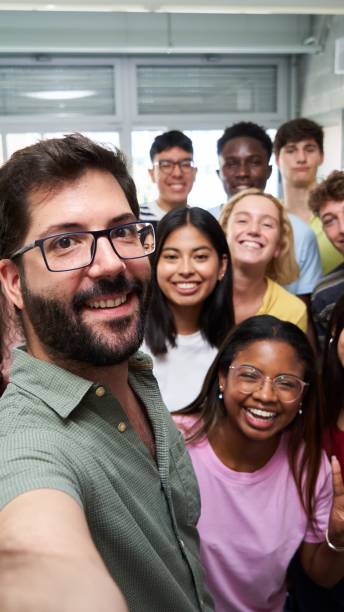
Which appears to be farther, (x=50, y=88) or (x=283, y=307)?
(x=50, y=88)

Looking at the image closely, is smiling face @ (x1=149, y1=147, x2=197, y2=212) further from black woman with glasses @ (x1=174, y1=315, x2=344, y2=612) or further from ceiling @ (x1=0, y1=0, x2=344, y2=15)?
black woman with glasses @ (x1=174, y1=315, x2=344, y2=612)

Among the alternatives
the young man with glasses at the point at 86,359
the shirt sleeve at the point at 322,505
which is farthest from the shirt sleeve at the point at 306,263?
the young man with glasses at the point at 86,359

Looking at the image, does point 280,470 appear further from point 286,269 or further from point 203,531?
point 286,269

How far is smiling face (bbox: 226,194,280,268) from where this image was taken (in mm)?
2182

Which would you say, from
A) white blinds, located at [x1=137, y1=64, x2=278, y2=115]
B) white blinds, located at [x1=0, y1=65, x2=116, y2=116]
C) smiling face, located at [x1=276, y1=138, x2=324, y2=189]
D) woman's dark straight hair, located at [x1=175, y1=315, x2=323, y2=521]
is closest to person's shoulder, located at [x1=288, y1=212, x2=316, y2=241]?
smiling face, located at [x1=276, y1=138, x2=324, y2=189]

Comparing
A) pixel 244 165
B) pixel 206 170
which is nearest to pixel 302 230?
pixel 244 165

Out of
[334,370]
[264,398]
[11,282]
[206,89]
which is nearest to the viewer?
[11,282]

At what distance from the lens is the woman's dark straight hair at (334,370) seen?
1719 mm

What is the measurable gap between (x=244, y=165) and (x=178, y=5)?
109 centimetres

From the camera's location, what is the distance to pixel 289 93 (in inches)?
244

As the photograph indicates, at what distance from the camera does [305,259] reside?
2555 millimetres

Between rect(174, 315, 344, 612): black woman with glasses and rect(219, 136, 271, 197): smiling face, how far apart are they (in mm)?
1499

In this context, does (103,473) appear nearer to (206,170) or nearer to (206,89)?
(206,170)

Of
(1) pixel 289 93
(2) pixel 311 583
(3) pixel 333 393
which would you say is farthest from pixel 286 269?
(1) pixel 289 93
